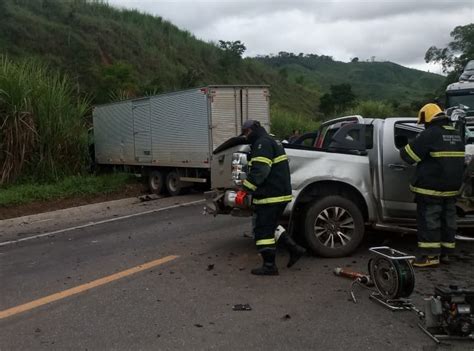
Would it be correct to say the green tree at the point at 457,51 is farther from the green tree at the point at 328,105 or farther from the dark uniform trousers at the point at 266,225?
the dark uniform trousers at the point at 266,225

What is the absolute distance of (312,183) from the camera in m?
6.56

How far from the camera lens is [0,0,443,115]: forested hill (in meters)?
29.5

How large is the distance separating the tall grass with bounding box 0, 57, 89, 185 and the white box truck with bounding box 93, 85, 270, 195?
1.77m

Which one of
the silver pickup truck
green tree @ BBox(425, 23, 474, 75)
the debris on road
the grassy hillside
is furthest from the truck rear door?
green tree @ BBox(425, 23, 474, 75)

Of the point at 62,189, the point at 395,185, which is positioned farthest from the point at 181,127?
the point at 395,185

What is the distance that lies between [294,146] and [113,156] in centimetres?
1240

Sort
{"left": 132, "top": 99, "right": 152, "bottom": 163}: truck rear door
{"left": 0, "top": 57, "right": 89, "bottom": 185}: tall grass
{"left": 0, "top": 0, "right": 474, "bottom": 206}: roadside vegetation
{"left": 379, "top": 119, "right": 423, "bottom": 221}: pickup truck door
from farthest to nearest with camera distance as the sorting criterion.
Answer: {"left": 132, "top": 99, "right": 152, "bottom": 163}: truck rear door → {"left": 0, "top": 0, "right": 474, "bottom": 206}: roadside vegetation → {"left": 0, "top": 57, "right": 89, "bottom": 185}: tall grass → {"left": 379, "top": 119, "right": 423, "bottom": 221}: pickup truck door

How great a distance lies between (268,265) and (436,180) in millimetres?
2076

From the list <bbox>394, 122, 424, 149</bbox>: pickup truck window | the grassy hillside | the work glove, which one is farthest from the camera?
the grassy hillside

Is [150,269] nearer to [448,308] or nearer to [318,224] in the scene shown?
[318,224]

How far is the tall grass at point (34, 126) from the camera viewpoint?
1440 centimetres

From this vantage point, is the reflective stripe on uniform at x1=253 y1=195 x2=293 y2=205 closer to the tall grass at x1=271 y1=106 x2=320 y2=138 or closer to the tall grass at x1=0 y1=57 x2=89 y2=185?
the tall grass at x1=0 y1=57 x2=89 y2=185

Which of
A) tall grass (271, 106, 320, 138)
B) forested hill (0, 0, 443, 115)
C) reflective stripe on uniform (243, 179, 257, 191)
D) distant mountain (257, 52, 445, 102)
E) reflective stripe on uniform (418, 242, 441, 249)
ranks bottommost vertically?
reflective stripe on uniform (418, 242, 441, 249)

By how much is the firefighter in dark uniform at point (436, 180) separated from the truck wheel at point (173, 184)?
963 cm
